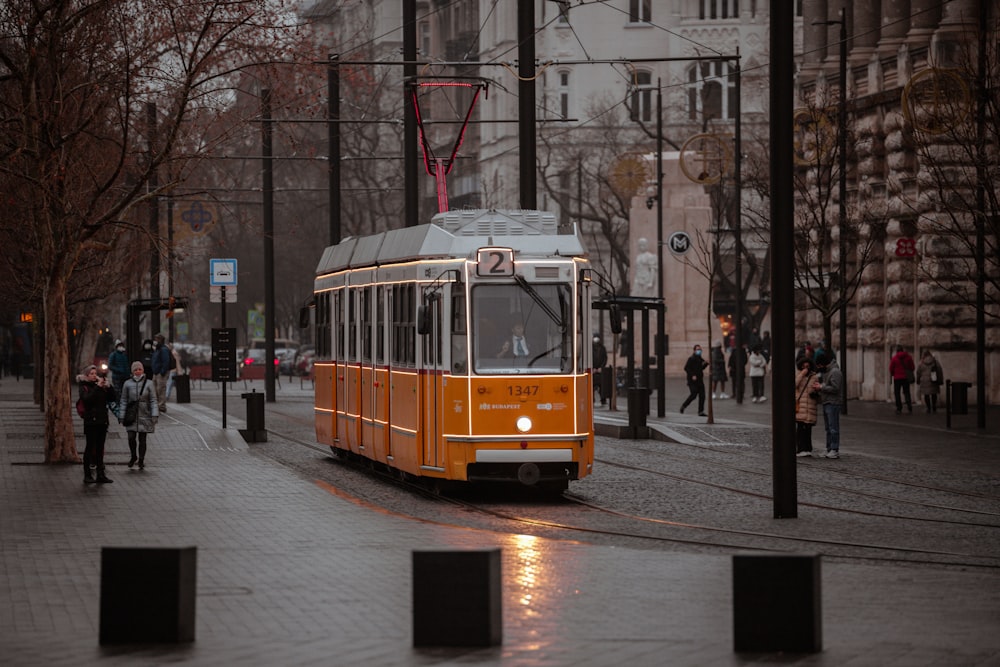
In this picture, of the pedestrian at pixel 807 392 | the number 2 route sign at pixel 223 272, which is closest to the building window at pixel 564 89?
the number 2 route sign at pixel 223 272

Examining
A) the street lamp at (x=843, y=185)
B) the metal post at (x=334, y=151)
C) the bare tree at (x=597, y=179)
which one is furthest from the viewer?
the bare tree at (x=597, y=179)

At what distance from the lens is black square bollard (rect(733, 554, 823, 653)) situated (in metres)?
10.1

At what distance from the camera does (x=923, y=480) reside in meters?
23.5

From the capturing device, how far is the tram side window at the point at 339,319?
84.5 feet

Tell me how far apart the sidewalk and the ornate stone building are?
22.8 metres

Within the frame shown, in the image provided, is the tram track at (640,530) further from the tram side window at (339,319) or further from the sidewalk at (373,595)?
the tram side window at (339,319)

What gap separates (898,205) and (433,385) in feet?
83.1

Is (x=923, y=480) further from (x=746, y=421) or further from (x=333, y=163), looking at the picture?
(x=333, y=163)

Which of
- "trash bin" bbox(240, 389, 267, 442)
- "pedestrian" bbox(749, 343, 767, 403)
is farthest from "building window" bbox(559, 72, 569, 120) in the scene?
"trash bin" bbox(240, 389, 267, 442)

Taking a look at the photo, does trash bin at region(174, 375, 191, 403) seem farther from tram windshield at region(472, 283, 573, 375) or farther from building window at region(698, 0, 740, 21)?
building window at region(698, 0, 740, 21)

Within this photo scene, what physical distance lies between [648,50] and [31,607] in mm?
86199

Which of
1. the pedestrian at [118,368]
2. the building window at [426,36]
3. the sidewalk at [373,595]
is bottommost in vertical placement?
the sidewalk at [373,595]

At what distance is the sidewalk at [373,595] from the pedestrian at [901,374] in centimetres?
2245

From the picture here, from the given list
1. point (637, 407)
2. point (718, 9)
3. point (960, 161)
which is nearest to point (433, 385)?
point (637, 407)
